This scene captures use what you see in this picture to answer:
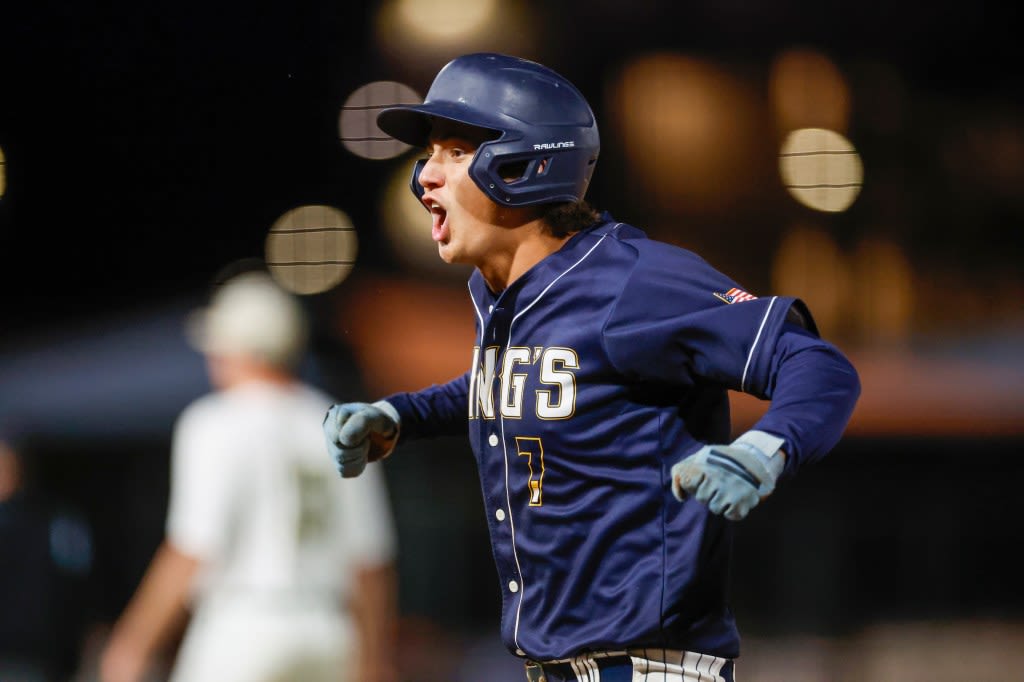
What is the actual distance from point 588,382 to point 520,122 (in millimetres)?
423

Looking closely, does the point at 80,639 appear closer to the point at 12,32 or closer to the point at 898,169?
the point at 12,32

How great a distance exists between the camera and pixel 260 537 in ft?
11.3

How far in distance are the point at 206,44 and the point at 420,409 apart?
1.63 meters

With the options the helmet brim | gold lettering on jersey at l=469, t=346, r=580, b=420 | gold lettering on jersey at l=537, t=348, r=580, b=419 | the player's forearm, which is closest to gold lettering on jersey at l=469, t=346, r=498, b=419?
gold lettering on jersey at l=469, t=346, r=580, b=420

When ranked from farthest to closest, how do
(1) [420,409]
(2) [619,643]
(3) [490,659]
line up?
(3) [490,659], (1) [420,409], (2) [619,643]

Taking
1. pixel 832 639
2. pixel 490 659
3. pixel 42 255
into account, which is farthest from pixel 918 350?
pixel 42 255

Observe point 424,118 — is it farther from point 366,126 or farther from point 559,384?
point 366,126

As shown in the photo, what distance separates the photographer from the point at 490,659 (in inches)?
Answer: 138

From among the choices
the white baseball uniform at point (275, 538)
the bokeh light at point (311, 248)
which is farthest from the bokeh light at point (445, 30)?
the white baseball uniform at point (275, 538)

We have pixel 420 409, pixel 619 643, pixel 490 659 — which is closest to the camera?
pixel 619 643

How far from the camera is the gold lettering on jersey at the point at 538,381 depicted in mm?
1968

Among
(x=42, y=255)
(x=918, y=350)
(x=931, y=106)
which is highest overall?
(x=931, y=106)

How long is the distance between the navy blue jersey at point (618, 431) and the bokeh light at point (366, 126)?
4.79ft

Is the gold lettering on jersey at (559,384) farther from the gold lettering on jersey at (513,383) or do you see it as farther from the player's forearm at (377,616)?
the player's forearm at (377,616)
